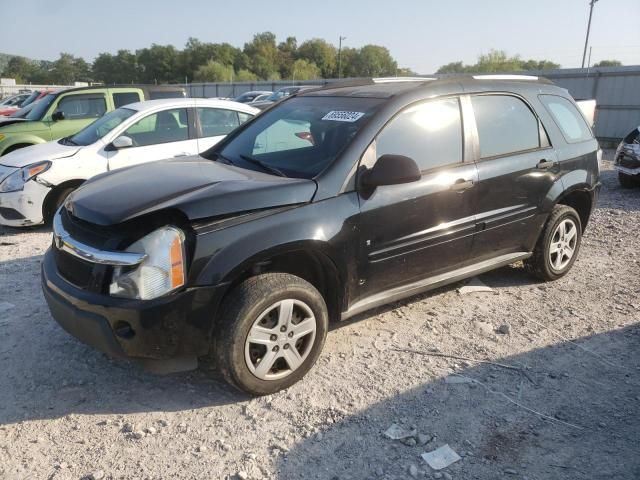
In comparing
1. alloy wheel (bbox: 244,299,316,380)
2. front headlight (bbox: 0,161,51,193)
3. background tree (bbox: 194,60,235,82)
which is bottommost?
alloy wheel (bbox: 244,299,316,380)

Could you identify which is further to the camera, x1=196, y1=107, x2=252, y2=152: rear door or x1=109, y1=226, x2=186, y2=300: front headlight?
x1=196, y1=107, x2=252, y2=152: rear door

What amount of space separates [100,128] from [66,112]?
2747mm

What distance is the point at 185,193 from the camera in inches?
116

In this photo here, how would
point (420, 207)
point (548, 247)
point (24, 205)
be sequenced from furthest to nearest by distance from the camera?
1. point (24, 205)
2. point (548, 247)
3. point (420, 207)

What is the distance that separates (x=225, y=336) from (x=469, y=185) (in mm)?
2119

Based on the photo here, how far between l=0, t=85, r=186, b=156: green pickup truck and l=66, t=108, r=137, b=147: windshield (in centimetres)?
194

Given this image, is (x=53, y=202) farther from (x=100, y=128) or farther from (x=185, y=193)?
(x=185, y=193)

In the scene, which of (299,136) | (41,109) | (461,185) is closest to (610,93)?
(461,185)

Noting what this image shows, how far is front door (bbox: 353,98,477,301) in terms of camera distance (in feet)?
11.2

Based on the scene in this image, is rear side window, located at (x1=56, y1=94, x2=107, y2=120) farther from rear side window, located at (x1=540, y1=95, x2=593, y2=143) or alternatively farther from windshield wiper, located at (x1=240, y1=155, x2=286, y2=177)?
rear side window, located at (x1=540, y1=95, x2=593, y2=143)

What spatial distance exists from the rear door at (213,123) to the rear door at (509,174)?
4.03 meters

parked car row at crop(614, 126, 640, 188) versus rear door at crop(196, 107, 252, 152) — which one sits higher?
→ rear door at crop(196, 107, 252, 152)

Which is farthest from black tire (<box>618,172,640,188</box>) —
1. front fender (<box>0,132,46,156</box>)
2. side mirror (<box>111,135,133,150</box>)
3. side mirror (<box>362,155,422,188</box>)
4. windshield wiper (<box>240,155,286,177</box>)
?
front fender (<box>0,132,46,156</box>)

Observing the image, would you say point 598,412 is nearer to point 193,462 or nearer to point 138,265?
point 193,462
